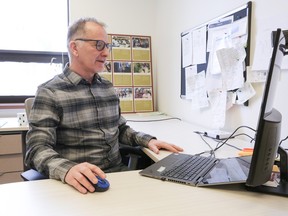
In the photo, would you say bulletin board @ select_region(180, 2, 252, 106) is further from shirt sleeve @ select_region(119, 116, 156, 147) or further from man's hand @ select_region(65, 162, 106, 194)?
man's hand @ select_region(65, 162, 106, 194)

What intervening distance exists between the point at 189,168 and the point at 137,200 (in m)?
0.31

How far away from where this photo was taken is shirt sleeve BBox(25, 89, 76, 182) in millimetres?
960

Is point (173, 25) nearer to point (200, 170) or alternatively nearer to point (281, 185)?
point (200, 170)

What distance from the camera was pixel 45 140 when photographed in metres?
1.13

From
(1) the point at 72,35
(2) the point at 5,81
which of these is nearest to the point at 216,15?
(1) the point at 72,35

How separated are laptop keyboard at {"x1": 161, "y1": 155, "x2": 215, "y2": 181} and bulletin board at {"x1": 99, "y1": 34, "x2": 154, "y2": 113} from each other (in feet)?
5.44

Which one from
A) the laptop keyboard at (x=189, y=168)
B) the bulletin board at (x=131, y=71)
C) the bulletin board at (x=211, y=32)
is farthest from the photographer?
the bulletin board at (x=131, y=71)

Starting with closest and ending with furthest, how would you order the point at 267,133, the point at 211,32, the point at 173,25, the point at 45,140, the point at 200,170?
the point at 267,133 < the point at 200,170 < the point at 45,140 < the point at 211,32 < the point at 173,25

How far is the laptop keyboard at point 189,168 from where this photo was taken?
942mm

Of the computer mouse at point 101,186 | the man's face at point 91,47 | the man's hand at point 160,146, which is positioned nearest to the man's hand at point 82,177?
the computer mouse at point 101,186

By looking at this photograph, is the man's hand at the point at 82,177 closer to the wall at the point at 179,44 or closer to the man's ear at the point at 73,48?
the man's ear at the point at 73,48

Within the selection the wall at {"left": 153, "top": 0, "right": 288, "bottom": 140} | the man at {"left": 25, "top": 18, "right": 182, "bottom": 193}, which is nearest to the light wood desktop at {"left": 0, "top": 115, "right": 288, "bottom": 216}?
the man at {"left": 25, "top": 18, "right": 182, "bottom": 193}

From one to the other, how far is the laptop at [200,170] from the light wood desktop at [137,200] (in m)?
0.03

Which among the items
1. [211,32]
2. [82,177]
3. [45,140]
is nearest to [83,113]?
[45,140]
